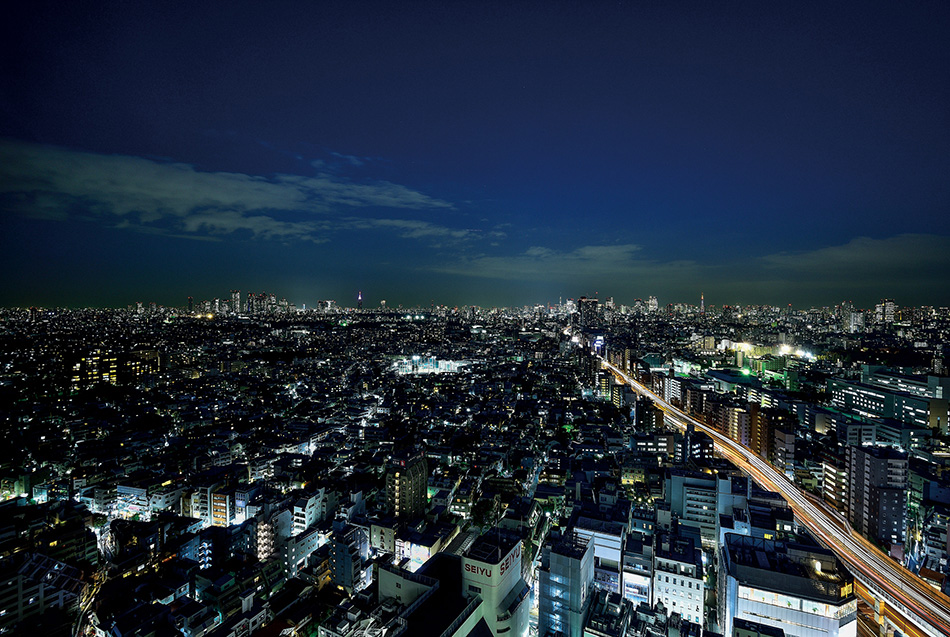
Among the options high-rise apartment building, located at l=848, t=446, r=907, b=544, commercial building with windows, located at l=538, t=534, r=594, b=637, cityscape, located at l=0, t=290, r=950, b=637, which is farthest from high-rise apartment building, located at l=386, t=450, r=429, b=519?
high-rise apartment building, located at l=848, t=446, r=907, b=544

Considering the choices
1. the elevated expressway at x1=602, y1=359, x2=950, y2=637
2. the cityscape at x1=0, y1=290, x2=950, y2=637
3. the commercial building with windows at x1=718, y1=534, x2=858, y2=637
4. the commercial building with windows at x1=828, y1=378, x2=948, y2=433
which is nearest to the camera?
the commercial building with windows at x1=718, y1=534, x2=858, y2=637

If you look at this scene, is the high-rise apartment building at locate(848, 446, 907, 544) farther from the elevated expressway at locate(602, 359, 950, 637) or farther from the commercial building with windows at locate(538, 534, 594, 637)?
the commercial building with windows at locate(538, 534, 594, 637)

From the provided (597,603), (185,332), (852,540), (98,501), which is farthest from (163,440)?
(185,332)

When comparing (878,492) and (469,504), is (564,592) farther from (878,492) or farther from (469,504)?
(878,492)

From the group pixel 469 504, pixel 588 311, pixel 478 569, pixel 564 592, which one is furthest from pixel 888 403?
pixel 588 311

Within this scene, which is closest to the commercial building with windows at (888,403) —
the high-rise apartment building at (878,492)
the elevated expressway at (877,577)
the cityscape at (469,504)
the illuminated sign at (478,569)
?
the cityscape at (469,504)

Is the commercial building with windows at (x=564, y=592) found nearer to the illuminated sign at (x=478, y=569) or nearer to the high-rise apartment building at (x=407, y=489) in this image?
the illuminated sign at (x=478, y=569)
